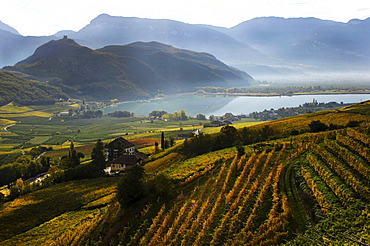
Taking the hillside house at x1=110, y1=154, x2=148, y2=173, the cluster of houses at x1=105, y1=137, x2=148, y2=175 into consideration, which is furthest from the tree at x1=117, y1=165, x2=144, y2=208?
the hillside house at x1=110, y1=154, x2=148, y2=173

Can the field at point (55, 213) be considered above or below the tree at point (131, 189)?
below

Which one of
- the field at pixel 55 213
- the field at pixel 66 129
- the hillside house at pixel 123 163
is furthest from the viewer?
the field at pixel 66 129

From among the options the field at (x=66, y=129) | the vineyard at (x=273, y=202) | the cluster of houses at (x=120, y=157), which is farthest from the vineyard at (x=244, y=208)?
the field at (x=66, y=129)

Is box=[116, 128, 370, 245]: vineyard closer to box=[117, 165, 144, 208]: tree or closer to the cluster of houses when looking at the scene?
box=[117, 165, 144, 208]: tree

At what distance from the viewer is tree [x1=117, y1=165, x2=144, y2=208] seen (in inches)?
1092

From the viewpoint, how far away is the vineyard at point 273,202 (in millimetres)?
17281

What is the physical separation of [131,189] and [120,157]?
31.8 m

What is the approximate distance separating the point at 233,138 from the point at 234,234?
31.4m

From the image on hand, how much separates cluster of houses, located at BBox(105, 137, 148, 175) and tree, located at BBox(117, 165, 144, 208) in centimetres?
2660

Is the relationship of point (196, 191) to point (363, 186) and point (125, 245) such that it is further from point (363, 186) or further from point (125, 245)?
point (363, 186)

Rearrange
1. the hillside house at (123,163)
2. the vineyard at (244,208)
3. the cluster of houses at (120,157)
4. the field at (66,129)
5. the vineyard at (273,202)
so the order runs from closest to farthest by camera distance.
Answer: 1. the vineyard at (244,208)
2. the vineyard at (273,202)
3. the hillside house at (123,163)
4. the cluster of houses at (120,157)
5. the field at (66,129)

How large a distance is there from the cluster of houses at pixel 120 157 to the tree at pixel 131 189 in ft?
87.3

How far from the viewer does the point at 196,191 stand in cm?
2698

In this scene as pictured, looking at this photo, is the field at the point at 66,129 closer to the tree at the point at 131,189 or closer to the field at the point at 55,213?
the field at the point at 55,213
